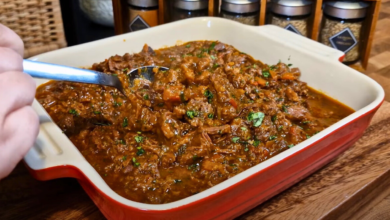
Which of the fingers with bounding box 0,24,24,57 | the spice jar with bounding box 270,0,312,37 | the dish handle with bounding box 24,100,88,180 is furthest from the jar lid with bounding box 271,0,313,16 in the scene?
the fingers with bounding box 0,24,24,57

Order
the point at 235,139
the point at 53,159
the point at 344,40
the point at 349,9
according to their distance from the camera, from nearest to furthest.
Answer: the point at 53,159 < the point at 235,139 < the point at 349,9 < the point at 344,40

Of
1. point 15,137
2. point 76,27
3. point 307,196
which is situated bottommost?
point 307,196

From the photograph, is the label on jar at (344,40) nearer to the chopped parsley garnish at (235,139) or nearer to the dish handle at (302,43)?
the dish handle at (302,43)

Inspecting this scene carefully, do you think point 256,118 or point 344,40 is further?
point 344,40

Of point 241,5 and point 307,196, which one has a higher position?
point 241,5

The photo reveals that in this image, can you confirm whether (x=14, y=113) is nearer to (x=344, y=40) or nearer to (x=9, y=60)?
(x=9, y=60)

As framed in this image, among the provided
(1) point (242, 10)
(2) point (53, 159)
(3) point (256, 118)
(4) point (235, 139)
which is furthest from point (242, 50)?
(2) point (53, 159)

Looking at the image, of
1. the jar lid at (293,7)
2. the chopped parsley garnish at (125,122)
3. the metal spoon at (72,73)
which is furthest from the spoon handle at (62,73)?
the jar lid at (293,7)
